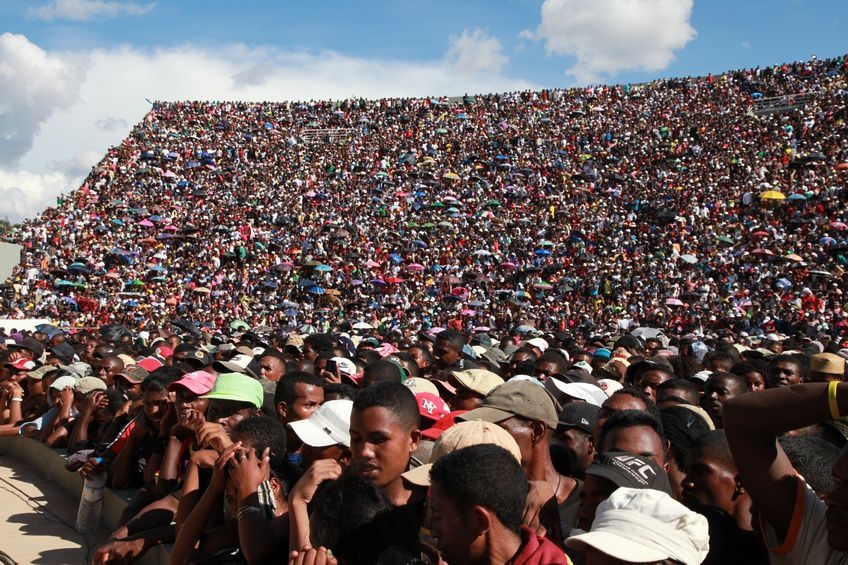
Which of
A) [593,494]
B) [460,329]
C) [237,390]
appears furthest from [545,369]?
[460,329]

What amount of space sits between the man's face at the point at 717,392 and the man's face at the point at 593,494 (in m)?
3.08

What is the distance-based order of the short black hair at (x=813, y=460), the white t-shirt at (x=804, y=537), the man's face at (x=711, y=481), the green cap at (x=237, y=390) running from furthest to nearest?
the green cap at (x=237, y=390)
the man's face at (x=711, y=481)
the short black hair at (x=813, y=460)
the white t-shirt at (x=804, y=537)

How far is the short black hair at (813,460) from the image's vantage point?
2.94m

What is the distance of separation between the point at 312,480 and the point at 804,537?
1.70 metres

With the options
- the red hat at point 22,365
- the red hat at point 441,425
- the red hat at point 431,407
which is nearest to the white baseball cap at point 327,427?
the red hat at point 441,425

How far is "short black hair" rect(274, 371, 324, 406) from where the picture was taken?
5012 mm

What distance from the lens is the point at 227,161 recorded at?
41.5 m

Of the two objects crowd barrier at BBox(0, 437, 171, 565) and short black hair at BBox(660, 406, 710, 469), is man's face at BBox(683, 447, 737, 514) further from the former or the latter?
crowd barrier at BBox(0, 437, 171, 565)

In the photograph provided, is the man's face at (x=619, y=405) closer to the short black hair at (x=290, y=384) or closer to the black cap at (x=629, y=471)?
the black cap at (x=629, y=471)

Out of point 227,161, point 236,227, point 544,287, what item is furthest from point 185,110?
point 544,287

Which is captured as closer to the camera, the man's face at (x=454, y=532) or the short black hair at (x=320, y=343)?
the man's face at (x=454, y=532)

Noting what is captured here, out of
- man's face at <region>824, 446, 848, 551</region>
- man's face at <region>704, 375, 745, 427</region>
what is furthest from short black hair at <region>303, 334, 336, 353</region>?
man's face at <region>824, 446, 848, 551</region>

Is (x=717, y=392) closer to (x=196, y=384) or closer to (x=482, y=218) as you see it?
(x=196, y=384)

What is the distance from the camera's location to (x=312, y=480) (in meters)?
3.13
